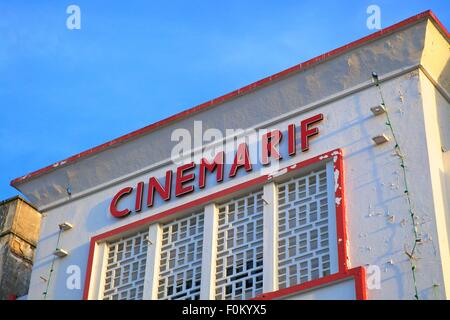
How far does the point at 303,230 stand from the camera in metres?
18.3

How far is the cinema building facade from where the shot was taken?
678 inches

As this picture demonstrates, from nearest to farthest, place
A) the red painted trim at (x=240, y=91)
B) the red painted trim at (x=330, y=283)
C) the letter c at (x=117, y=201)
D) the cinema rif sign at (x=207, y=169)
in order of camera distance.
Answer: the red painted trim at (x=330, y=283)
the red painted trim at (x=240, y=91)
the cinema rif sign at (x=207, y=169)
the letter c at (x=117, y=201)

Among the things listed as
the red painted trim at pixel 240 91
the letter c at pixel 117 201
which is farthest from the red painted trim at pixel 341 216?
the letter c at pixel 117 201

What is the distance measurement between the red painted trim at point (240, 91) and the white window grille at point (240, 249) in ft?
Answer: 6.91

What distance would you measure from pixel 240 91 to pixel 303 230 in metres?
3.33

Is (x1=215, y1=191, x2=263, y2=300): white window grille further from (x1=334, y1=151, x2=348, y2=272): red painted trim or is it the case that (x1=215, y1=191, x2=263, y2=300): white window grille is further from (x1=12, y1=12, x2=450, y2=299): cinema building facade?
(x1=334, y1=151, x2=348, y2=272): red painted trim

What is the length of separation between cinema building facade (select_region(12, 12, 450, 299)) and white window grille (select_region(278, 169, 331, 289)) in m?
0.02

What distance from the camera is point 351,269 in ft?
55.2

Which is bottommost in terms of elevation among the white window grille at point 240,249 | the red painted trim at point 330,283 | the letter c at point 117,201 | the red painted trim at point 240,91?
the red painted trim at point 330,283

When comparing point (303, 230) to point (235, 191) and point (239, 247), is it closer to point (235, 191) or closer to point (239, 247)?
point (239, 247)

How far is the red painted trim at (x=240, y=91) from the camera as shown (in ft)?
62.2

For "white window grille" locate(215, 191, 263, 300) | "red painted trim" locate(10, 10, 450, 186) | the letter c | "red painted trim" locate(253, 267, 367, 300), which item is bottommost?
"red painted trim" locate(253, 267, 367, 300)

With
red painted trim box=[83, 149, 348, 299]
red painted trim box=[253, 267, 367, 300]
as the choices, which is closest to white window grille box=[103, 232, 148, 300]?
red painted trim box=[83, 149, 348, 299]

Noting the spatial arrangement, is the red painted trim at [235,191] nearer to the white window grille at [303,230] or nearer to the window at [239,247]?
the window at [239,247]
